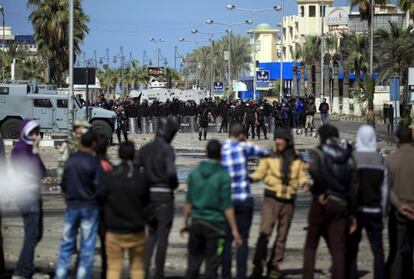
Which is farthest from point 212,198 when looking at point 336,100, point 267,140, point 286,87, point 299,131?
point 286,87

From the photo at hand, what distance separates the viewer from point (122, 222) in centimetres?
1018

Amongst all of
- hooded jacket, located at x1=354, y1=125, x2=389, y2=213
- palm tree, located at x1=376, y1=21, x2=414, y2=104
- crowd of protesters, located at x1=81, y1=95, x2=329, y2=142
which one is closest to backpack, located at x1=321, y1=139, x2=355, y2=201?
hooded jacket, located at x1=354, y1=125, x2=389, y2=213

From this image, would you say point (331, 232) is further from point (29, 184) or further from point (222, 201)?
point (29, 184)

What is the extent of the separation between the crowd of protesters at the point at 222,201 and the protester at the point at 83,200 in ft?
0.03

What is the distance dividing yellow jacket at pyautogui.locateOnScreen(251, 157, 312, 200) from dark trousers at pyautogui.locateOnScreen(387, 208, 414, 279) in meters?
1.09

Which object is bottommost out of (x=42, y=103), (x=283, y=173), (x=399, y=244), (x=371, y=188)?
(x=399, y=244)

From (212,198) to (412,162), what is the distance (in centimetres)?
264

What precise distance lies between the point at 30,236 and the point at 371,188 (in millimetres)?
3795

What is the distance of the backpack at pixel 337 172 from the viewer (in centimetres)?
1116

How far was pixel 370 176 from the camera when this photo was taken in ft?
37.7

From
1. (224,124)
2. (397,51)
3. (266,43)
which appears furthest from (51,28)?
(266,43)

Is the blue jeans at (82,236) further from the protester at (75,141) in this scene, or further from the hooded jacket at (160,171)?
the protester at (75,141)

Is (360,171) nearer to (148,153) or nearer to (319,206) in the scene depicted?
(319,206)

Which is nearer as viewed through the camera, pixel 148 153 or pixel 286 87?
pixel 148 153
